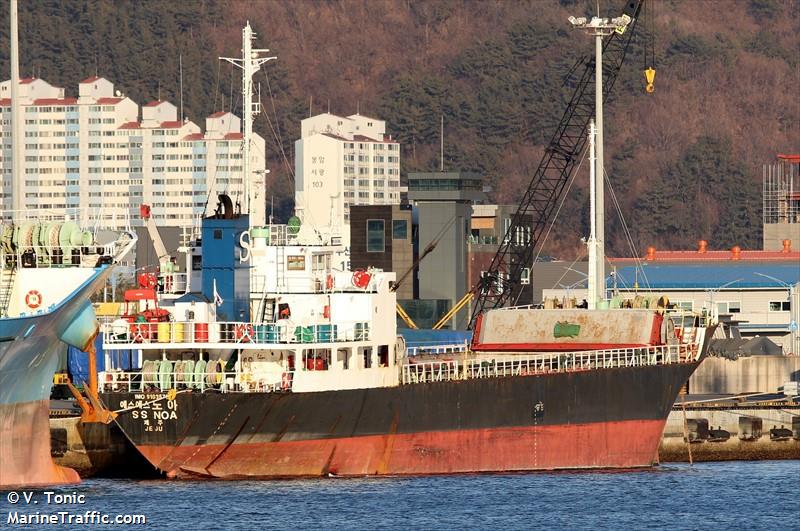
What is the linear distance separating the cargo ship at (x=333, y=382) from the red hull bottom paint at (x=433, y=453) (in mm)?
46

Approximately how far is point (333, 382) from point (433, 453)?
14.3 feet

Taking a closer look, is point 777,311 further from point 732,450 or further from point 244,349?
point 244,349

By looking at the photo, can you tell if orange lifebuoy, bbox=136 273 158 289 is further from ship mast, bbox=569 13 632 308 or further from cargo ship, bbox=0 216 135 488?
ship mast, bbox=569 13 632 308

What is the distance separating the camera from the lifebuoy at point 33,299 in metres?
57.6

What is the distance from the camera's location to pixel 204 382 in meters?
59.2

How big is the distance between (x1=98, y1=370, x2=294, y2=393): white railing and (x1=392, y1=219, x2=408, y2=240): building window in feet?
197

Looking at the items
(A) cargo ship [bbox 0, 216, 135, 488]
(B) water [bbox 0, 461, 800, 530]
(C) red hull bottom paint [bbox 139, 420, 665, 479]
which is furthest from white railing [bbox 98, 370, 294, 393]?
(B) water [bbox 0, 461, 800, 530]

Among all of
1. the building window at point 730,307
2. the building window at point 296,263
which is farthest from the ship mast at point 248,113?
the building window at point 730,307

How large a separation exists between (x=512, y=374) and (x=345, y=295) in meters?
6.44

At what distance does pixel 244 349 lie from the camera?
198 ft

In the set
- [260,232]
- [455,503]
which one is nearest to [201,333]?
[260,232]

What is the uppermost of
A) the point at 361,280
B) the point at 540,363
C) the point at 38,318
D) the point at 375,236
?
the point at 375,236

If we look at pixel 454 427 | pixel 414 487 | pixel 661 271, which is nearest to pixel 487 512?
pixel 414 487

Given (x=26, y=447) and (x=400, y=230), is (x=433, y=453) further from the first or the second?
(x=400, y=230)
